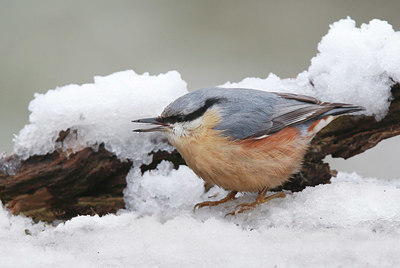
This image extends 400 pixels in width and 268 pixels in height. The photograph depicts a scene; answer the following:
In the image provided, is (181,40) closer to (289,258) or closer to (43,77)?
(43,77)

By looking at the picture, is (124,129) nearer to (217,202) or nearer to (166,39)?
(217,202)

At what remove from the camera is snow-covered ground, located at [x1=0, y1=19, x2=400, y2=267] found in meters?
1.99

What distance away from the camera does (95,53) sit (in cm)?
463

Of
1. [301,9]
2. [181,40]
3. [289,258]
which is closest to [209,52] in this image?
[181,40]

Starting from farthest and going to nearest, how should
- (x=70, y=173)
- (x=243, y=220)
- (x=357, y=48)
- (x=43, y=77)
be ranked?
1. (x=43, y=77)
2. (x=357, y=48)
3. (x=70, y=173)
4. (x=243, y=220)

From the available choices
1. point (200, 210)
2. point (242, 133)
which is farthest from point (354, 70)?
point (200, 210)

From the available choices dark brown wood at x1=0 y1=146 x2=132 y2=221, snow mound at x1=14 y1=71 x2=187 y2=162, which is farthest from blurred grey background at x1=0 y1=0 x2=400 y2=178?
dark brown wood at x1=0 y1=146 x2=132 y2=221

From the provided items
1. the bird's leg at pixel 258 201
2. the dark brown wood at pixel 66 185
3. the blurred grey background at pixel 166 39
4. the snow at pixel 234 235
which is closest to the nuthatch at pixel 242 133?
the bird's leg at pixel 258 201

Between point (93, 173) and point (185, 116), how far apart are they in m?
0.48

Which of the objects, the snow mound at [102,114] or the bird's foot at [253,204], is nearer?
the bird's foot at [253,204]

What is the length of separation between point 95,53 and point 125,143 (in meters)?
2.18

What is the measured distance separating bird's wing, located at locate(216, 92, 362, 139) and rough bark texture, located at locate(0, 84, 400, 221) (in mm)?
204

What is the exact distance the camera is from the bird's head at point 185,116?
7.91 ft

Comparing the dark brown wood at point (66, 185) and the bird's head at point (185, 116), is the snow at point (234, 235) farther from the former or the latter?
the bird's head at point (185, 116)
